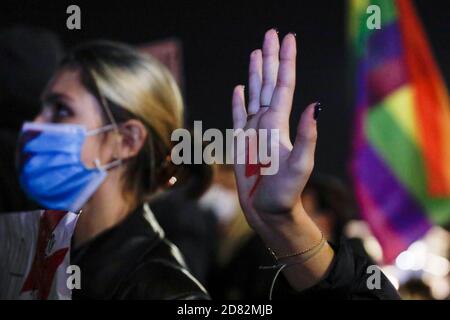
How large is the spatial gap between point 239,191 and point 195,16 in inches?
88.9

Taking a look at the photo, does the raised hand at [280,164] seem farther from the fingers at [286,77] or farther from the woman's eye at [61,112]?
the woman's eye at [61,112]

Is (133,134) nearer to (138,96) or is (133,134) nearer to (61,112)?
(138,96)

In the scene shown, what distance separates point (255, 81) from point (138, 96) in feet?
2.44

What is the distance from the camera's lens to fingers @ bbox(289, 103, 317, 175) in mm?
1293

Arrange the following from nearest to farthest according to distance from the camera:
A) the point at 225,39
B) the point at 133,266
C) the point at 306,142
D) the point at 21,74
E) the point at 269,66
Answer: the point at 306,142, the point at 269,66, the point at 133,266, the point at 21,74, the point at 225,39

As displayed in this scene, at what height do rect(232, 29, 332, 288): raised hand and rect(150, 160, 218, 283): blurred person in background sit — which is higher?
rect(232, 29, 332, 288): raised hand

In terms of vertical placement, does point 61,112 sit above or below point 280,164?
above

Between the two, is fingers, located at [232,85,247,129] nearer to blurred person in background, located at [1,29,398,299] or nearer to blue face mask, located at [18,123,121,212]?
blurred person in background, located at [1,29,398,299]

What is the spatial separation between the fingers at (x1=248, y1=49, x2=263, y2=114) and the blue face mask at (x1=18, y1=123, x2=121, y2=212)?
0.76 metres

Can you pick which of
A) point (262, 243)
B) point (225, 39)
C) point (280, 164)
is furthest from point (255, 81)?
point (225, 39)

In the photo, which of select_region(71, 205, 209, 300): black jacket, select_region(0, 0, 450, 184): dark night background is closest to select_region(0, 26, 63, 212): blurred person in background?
select_region(0, 0, 450, 184): dark night background

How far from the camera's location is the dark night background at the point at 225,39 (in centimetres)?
333

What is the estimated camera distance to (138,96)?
6.95ft

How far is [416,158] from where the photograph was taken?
335 cm
